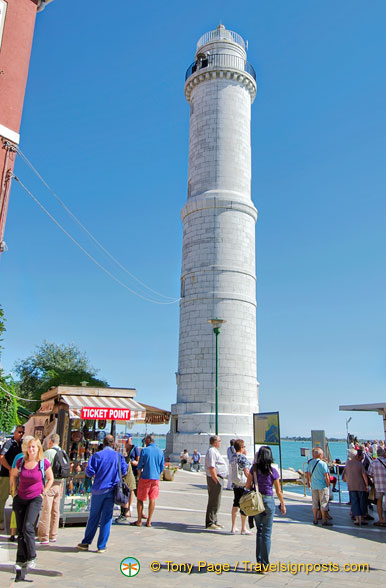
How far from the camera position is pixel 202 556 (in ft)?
23.3

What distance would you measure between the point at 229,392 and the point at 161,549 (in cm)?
1829

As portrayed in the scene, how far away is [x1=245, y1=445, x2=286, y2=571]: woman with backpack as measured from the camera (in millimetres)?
6430

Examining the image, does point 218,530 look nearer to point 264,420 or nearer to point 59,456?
point 59,456

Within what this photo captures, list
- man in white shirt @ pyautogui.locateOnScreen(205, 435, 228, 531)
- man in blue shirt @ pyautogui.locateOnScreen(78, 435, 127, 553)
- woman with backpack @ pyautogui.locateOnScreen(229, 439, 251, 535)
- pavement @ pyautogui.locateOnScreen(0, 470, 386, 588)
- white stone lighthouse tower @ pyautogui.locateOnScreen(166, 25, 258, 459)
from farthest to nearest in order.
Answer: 1. white stone lighthouse tower @ pyautogui.locateOnScreen(166, 25, 258, 459)
2. man in white shirt @ pyautogui.locateOnScreen(205, 435, 228, 531)
3. woman with backpack @ pyautogui.locateOnScreen(229, 439, 251, 535)
4. man in blue shirt @ pyautogui.locateOnScreen(78, 435, 127, 553)
5. pavement @ pyautogui.locateOnScreen(0, 470, 386, 588)

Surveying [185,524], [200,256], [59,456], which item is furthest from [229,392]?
[59,456]

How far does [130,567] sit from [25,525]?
145 centimetres

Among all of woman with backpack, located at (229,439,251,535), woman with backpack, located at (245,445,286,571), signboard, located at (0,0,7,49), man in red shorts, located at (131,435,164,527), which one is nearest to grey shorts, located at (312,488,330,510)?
woman with backpack, located at (229,439,251,535)

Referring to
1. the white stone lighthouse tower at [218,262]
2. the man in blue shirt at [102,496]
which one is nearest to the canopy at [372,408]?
the man in blue shirt at [102,496]

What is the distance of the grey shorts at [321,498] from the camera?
34.2ft

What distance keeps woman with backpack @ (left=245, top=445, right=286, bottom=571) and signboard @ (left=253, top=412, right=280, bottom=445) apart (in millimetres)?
7691

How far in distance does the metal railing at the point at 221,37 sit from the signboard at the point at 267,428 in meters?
26.4

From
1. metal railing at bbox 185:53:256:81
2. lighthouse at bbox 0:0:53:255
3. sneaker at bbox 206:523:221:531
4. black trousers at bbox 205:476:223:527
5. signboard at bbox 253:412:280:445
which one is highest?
metal railing at bbox 185:53:256:81

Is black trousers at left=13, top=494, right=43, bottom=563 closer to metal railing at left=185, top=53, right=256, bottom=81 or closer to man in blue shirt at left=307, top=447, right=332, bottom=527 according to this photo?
man in blue shirt at left=307, top=447, right=332, bottom=527

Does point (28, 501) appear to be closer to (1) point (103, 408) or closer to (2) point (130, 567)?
(2) point (130, 567)
